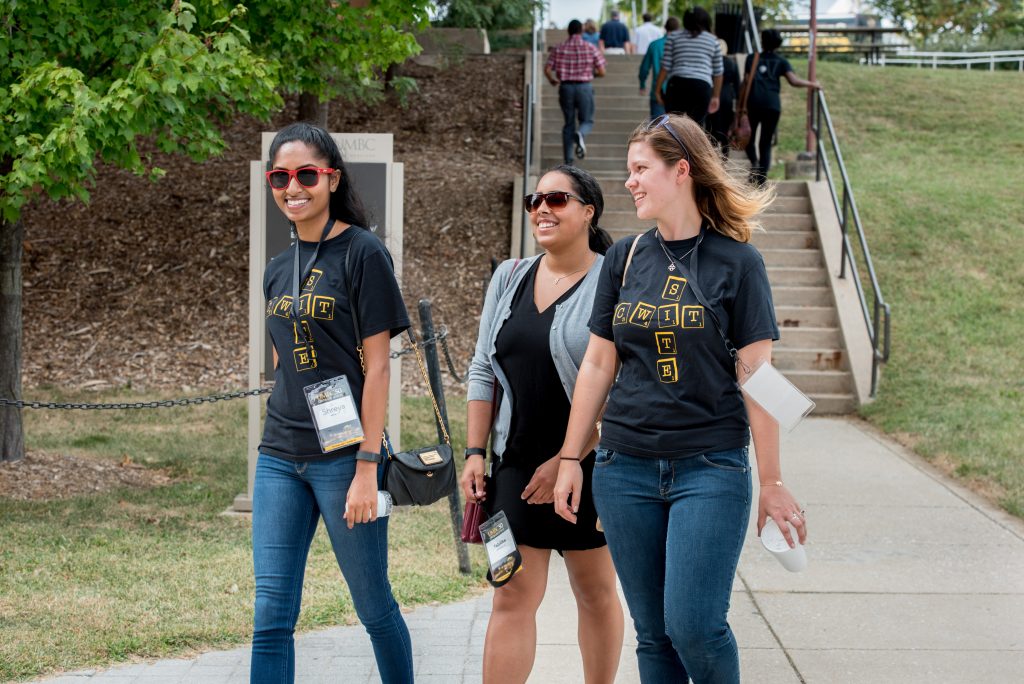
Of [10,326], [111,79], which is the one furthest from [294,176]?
[10,326]

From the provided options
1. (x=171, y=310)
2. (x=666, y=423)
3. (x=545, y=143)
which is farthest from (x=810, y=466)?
(x=545, y=143)

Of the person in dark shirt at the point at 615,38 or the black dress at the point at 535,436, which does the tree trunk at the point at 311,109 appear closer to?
the black dress at the point at 535,436

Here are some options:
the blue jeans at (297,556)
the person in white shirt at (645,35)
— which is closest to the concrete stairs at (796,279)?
the blue jeans at (297,556)

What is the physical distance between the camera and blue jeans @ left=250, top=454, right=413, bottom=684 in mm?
3436

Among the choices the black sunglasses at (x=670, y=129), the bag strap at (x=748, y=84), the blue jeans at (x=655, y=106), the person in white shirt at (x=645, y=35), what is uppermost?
the person in white shirt at (x=645, y=35)

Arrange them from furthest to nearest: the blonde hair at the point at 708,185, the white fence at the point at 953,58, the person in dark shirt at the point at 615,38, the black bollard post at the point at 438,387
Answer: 1. the white fence at the point at 953,58
2. the person in dark shirt at the point at 615,38
3. the black bollard post at the point at 438,387
4. the blonde hair at the point at 708,185

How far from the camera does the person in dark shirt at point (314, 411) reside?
136 inches

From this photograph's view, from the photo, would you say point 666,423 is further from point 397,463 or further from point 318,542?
point 318,542

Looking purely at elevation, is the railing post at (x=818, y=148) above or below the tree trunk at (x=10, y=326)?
above

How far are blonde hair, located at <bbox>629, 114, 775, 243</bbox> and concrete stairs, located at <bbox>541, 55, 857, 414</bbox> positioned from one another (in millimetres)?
6211

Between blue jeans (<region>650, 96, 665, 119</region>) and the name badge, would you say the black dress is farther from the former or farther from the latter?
blue jeans (<region>650, 96, 665, 119</region>)

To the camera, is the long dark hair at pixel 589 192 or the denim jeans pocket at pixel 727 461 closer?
the denim jeans pocket at pixel 727 461

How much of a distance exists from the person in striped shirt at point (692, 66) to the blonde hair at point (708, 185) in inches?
387

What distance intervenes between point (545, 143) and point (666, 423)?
48.9 feet
